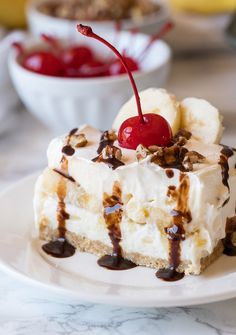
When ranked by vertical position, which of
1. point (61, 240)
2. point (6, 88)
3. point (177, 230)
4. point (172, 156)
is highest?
point (172, 156)

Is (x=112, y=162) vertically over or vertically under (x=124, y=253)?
over

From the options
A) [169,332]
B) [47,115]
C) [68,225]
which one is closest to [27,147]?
[47,115]

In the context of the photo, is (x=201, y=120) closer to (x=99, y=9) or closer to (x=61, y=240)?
(x=61, y=240)

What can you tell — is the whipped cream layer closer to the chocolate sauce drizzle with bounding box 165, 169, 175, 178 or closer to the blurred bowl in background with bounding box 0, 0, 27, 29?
the chocolate sauce drizzle with bounding box 165, 169, 175, 178

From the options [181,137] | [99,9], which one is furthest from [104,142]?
[99,9]

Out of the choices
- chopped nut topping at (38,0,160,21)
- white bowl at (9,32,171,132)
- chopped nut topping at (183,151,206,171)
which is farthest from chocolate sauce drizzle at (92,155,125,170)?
chopped nut topping at (38,0,160,21)

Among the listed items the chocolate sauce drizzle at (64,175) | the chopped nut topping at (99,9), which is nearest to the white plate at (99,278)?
the chocolate sauce drizzle at (64,175)

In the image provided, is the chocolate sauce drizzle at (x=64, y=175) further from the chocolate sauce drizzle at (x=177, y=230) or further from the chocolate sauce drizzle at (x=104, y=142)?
the chocolate sauce drizzle at (x=177, y=230)
